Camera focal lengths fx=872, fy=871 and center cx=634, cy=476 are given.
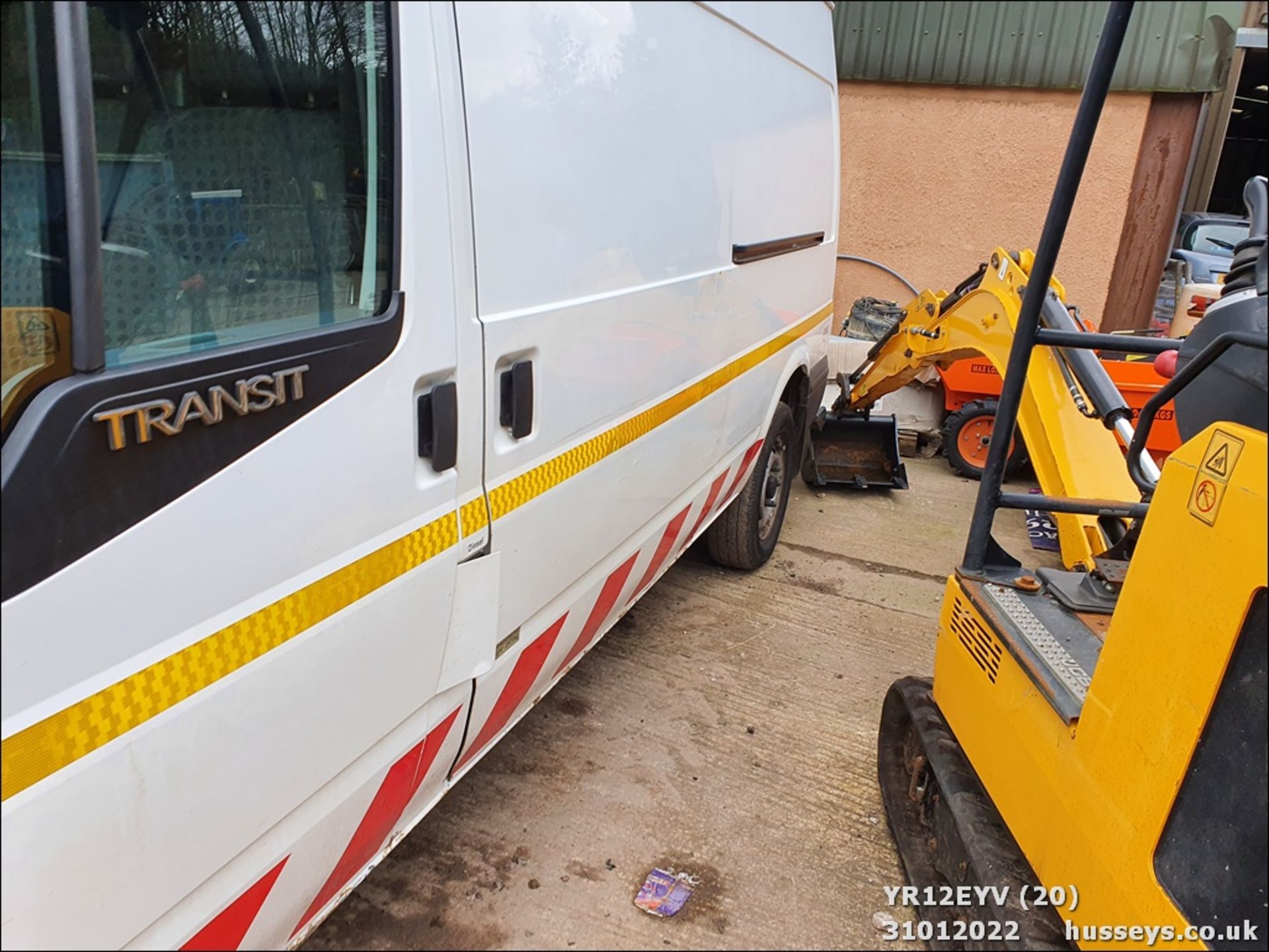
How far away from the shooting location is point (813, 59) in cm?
402

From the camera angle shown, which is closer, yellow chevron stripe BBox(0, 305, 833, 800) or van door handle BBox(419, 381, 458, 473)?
yellow chevron stripe BBox(0, 305, 833, 800)

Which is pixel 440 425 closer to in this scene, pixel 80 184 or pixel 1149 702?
pixel 80 184

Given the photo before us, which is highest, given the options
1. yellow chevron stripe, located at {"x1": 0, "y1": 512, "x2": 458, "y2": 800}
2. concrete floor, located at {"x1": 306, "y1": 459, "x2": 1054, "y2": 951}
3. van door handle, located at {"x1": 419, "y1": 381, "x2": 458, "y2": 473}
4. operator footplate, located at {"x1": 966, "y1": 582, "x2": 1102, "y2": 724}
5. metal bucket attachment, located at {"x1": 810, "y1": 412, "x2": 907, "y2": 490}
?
van door handle, located at {"x1": 419, "y1": 381, "x2": 458, "y2": 473}

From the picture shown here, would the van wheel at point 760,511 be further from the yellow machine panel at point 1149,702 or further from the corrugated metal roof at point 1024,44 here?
the corrugated metal roof at point 1024,44

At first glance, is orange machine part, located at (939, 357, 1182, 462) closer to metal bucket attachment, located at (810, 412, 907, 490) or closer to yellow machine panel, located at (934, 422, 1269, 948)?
metal bucket attachment, located at (810, 412, 907, 490)

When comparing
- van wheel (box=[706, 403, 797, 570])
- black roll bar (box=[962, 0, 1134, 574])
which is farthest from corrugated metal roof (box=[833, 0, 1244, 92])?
black roll bar (box=[962, 0, 1134, 574])

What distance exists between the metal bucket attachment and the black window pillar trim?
16.1 feet

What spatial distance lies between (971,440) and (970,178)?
260cm

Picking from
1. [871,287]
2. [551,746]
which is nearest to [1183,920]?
[551,746]

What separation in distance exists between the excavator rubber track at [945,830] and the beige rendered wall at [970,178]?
578 centimetres

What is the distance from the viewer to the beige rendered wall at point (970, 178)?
7.05 metres

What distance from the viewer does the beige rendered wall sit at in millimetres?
7051

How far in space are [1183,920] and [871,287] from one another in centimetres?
702

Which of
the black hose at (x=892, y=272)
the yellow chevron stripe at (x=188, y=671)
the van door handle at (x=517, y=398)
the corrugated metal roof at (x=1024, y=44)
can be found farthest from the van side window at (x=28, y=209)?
the black hose at (x=892, y=272)
